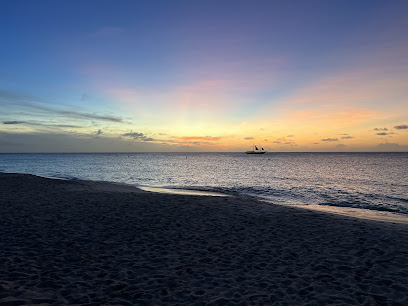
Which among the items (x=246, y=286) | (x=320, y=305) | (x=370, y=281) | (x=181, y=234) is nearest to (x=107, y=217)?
(x=181, y=234)

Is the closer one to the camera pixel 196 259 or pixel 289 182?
pixel 196 259

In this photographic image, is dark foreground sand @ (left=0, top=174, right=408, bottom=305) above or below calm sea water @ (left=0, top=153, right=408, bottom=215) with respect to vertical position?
above

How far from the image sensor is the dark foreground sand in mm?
6719

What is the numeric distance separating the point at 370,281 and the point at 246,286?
12.3 ft

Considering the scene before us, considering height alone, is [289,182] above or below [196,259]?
below

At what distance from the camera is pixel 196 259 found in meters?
9.05

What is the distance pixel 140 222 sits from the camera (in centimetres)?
1352

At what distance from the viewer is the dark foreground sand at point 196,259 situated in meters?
6.72

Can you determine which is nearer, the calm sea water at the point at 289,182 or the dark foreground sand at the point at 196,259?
the dark foreground sand at the point at 196,259

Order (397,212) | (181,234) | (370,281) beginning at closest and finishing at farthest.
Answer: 1. (370,281)
2. (181,234)
3. (397,212)

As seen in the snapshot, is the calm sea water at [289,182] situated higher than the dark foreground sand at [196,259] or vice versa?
the dark foreground sand at [196,259]

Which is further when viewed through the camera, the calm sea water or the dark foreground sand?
the calm sea water

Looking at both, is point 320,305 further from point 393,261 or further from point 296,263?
point 393,261

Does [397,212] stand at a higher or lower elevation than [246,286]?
lower
